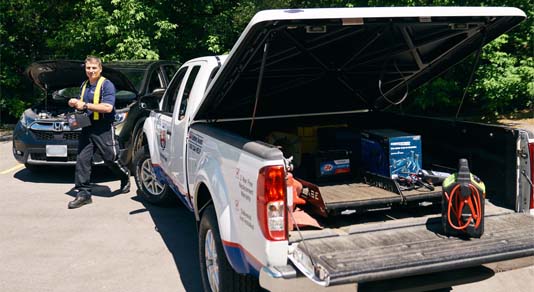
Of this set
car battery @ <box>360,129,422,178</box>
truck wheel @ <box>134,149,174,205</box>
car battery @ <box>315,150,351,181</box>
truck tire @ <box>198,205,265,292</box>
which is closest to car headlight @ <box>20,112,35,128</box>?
truck wheel @ <box>134,149,174,205</box>

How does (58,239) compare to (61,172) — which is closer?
(58,239)

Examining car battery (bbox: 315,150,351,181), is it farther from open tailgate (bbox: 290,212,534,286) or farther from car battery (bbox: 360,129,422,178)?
open tailgate (bbox: 290,212,534,286)

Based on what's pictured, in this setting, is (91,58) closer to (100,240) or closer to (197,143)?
(100,240)

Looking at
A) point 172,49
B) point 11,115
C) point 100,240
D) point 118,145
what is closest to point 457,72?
point 172,49

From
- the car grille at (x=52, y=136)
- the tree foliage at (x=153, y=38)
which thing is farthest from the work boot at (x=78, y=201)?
the tree foliage at (x=153, y=38)

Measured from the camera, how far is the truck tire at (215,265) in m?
3.62

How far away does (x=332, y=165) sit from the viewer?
4.73m

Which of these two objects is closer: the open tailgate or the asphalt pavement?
the open tailgate

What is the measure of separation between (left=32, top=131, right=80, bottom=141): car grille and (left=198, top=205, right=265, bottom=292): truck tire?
4.70 m

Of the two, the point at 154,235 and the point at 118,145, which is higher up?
the point at 118,145

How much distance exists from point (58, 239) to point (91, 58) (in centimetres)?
244

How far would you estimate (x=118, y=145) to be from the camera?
24.6ft

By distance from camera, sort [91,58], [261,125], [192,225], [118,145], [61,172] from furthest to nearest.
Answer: [61,172] → [118,145] → [91,58] → [192,225] → [261,125]

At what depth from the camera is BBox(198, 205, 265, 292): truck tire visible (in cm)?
362
